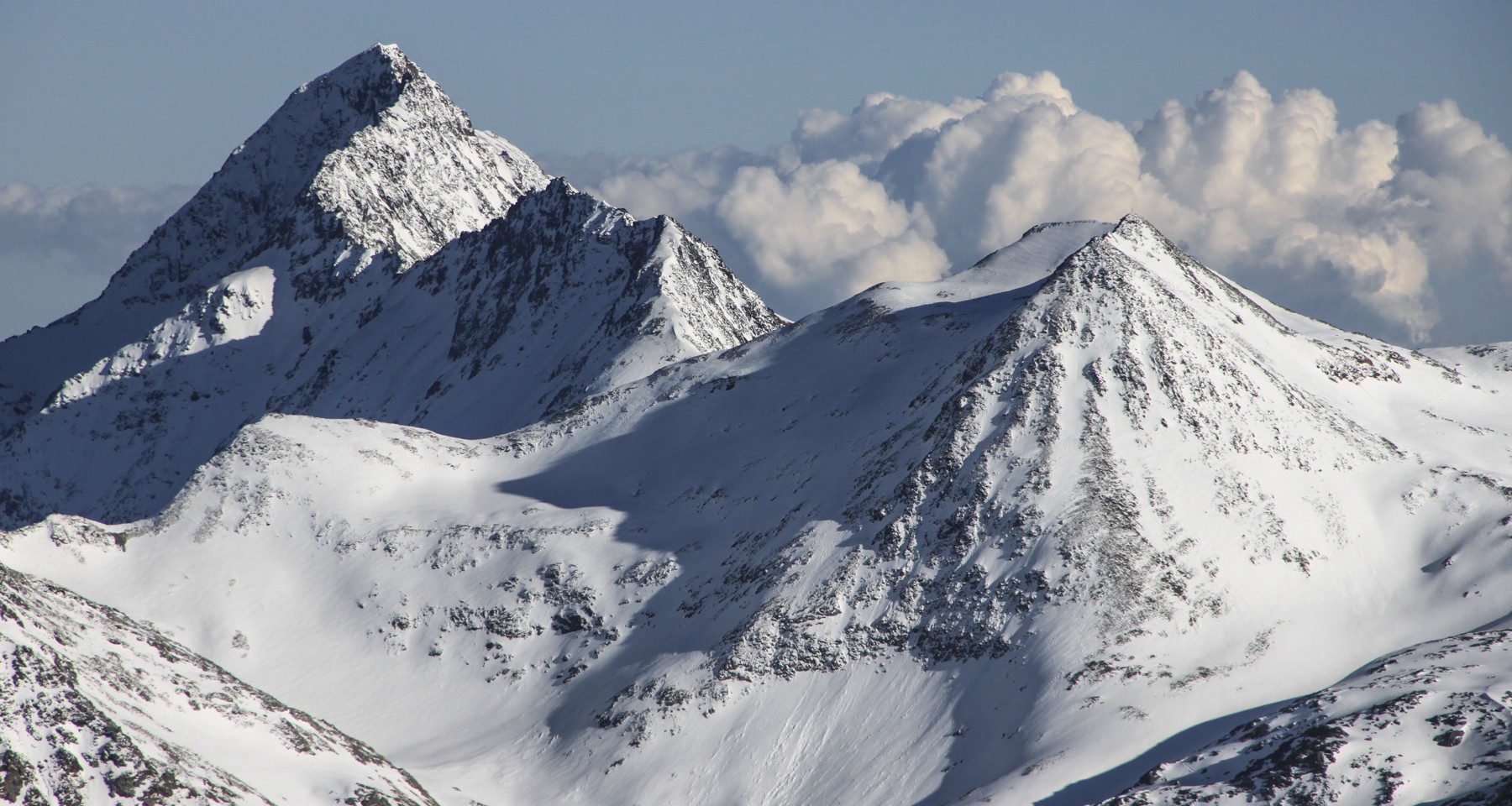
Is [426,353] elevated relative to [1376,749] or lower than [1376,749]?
elevated

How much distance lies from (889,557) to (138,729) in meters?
43.6

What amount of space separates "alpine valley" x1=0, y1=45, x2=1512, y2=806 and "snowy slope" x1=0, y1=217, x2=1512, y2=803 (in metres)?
0.26

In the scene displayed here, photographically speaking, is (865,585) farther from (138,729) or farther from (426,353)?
(426,353)

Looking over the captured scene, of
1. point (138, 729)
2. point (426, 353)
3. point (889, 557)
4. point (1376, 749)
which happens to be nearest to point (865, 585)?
point (889, 557)

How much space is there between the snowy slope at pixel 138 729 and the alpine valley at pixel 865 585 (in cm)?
21

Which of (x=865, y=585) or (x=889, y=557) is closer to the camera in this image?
(x=865, y=585)

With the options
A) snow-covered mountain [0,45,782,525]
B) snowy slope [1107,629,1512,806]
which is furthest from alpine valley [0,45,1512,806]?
snow-covered mountain [0,45,782,525]

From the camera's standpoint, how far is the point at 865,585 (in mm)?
86188

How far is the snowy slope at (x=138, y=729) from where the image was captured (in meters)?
57.1

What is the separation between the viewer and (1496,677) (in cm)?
6275

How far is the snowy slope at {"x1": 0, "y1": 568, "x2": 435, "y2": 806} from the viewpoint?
57094mm

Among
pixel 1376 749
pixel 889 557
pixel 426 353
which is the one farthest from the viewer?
pixel 426 353

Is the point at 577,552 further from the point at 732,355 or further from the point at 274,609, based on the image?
the point at 732,355

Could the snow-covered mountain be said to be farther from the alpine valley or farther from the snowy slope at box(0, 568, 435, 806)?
the snowy slope at box(0, 568, 435, 806)
